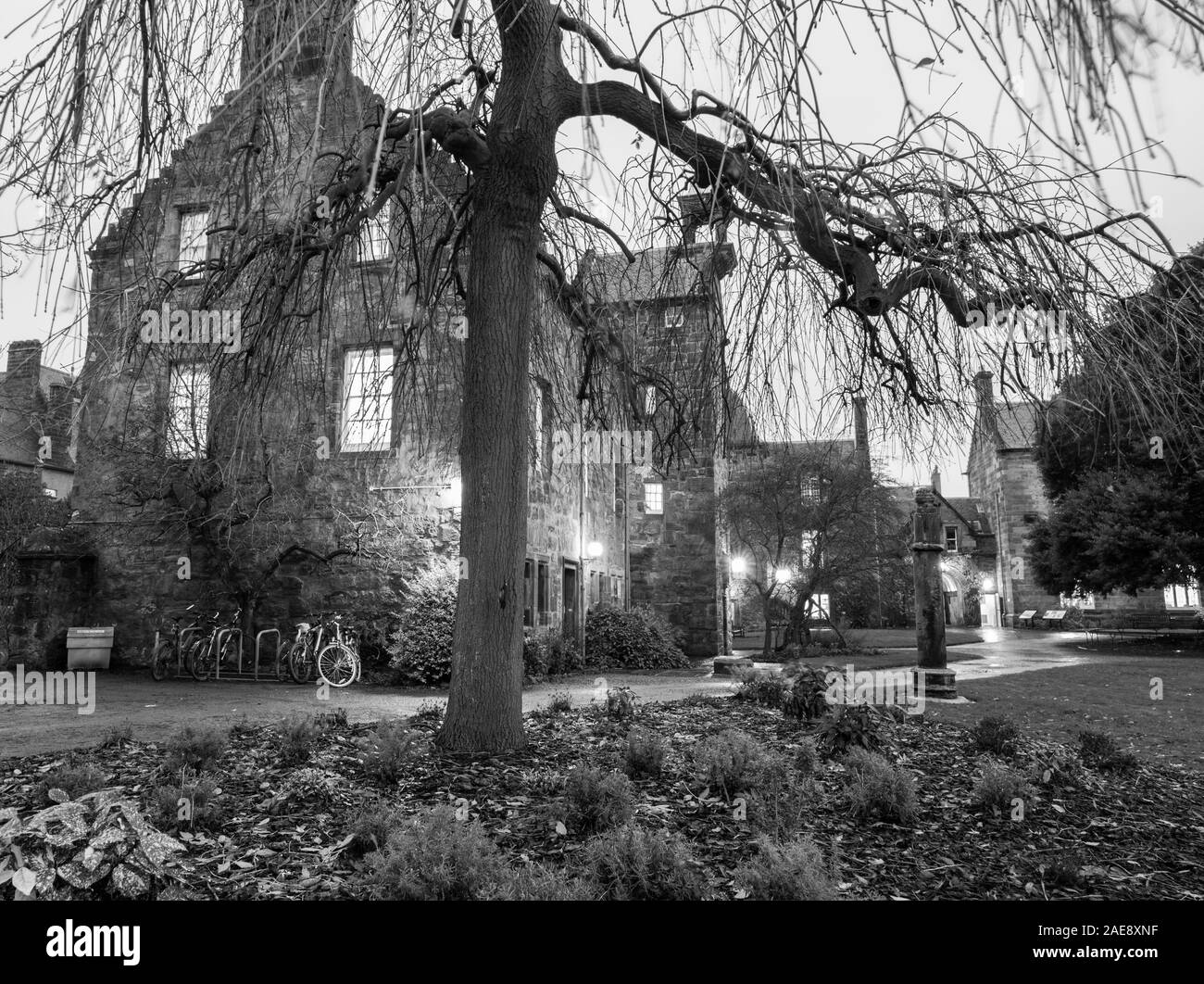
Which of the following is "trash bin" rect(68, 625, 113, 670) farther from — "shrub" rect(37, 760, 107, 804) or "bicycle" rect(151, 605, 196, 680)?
"shrub" rect(37, 760, 107, 804)

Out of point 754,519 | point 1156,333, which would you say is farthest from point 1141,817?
point 754,519

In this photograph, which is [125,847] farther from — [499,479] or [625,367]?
[625,367]

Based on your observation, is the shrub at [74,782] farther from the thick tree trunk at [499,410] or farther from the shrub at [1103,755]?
the shrub at [1103,755]

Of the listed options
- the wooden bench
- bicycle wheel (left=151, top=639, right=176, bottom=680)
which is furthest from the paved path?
the wooden bench

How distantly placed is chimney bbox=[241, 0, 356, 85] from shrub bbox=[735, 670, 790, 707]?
721cm

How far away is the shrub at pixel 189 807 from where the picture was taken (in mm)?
3918

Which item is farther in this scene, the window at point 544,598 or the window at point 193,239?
the window at point 544,598

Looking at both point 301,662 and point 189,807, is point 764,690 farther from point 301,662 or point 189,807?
point 301,662

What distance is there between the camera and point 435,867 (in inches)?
121

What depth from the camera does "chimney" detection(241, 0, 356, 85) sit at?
6.43 feet

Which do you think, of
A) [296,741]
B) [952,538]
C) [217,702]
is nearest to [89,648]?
[217,702]

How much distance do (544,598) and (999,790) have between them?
37.9 feet

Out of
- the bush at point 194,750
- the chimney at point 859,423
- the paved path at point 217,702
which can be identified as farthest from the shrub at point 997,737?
the bush at point 194,750

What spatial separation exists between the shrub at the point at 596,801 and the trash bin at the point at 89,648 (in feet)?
40.5
